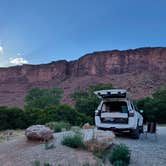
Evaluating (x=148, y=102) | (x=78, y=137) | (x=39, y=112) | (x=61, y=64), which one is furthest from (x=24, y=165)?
(x=61, y=64)

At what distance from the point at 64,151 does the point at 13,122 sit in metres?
15.9

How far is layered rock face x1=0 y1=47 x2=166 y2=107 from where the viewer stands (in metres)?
93.2

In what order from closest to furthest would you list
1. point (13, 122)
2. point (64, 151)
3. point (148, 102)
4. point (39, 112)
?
point (64, 151)
point (13, 122)
point (39, 112)
point (148, 102)

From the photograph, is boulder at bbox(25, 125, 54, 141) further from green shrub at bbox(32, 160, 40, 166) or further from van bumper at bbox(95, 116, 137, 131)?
van bumper at bbox(95, 116, 137, 131)

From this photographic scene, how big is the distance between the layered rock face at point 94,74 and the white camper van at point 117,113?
64782 millimetres

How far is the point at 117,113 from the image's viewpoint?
15258 millimetres

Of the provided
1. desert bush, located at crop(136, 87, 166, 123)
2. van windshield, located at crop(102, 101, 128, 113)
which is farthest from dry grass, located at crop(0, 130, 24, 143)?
desert bush, located at crop(136, 87, 166, 123)

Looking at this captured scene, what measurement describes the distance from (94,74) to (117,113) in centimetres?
9443

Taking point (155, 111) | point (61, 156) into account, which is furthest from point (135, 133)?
point (155, 111)

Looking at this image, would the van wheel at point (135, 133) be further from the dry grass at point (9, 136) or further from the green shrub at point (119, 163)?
the green shrub at point (119, 163)

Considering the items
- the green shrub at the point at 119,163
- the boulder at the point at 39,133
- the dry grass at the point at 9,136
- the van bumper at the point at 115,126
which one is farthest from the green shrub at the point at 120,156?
the dry grass at the point at 9,136

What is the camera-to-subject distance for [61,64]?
121875mm

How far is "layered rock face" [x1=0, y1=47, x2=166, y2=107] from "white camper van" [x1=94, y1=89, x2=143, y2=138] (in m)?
64.8

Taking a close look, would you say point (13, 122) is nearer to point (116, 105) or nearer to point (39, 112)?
point (39, 112)
